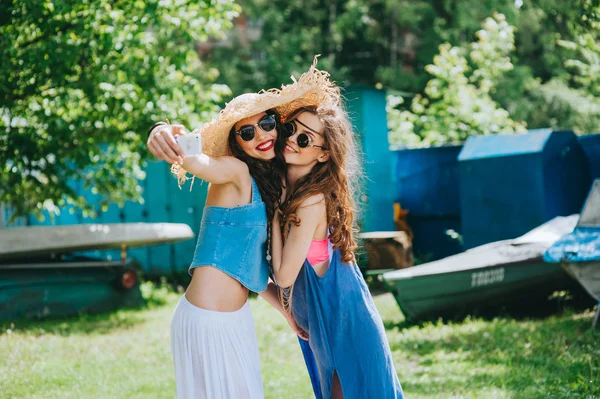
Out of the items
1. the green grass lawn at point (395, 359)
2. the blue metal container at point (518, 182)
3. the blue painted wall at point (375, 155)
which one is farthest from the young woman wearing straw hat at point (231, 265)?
the blue painted wall at point (375, 155)

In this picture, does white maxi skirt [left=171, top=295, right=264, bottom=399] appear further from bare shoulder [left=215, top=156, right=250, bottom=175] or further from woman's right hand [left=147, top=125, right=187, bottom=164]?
woman's right hand [left=147, top=125, right=187, bottom=164]

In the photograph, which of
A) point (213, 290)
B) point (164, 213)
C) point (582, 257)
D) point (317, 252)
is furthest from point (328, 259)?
point (164, 213)

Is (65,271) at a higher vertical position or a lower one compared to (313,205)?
lower

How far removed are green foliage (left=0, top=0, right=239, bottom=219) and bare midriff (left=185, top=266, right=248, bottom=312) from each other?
4.94 m

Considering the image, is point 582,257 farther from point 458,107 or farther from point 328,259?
point 458,107

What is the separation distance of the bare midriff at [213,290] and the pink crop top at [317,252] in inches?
15.2

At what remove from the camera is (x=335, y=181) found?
3322 mm

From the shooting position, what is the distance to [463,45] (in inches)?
950

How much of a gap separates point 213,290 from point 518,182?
7012 millimetres

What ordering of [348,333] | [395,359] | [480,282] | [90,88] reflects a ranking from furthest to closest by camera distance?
[90,88] < [480,282] < [395,359] < [348,333]

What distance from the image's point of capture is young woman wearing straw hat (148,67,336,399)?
3039 millimetres

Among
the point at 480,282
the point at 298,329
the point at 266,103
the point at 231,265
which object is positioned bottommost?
the point at 480,282

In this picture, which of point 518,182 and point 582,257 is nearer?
point 582,257

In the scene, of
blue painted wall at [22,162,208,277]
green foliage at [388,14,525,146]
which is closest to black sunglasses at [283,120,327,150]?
blue painted wall at [22,162,208,277]
